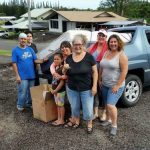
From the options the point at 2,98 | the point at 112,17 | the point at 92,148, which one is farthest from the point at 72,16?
the point at 92,148

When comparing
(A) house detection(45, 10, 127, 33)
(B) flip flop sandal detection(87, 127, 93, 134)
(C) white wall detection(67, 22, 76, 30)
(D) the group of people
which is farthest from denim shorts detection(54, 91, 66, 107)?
(C) white wall detection(67, 22, 76, 30)

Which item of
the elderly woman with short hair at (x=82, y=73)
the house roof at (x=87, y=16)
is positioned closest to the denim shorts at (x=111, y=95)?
the elderly woman with short hair at (x=82, y=73)

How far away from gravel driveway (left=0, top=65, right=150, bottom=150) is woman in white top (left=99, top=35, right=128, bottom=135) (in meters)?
0.32

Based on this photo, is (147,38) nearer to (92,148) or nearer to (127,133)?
(127,133)

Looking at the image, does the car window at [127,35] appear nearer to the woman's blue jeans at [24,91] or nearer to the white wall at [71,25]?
the woman's blue jeans at [24,91]

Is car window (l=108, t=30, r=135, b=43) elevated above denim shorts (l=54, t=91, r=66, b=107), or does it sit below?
above

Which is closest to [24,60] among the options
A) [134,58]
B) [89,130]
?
[89,130]

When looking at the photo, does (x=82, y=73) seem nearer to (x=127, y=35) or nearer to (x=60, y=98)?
(x=60, y=98)

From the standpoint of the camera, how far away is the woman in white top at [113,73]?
5.13 meters

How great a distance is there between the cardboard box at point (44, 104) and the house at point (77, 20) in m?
40.8

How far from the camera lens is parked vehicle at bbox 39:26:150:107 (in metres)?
6.67

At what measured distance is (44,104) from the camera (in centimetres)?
602

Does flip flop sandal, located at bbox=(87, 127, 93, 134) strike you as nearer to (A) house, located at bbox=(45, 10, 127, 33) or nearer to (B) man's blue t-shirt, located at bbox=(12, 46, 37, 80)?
(B) man's blue t-shirt, located at bbox=(12, 46, 37, 80)

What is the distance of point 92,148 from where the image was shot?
4.88 metres
